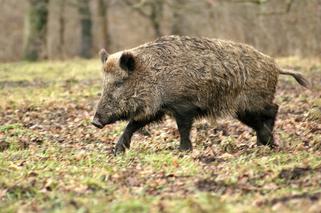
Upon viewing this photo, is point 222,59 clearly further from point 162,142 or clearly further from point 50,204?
point 50,204

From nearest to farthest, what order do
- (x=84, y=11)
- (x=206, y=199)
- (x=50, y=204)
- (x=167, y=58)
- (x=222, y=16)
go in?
(x=206, y=199), (x=50, y=204), (x=167, y=58), (x=222, y=16), (x=84, y=11)

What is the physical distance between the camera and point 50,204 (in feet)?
19.2

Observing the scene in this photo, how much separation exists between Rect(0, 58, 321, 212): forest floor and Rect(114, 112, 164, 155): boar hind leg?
0.13 metres

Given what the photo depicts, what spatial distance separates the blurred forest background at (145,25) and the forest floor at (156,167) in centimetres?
1133

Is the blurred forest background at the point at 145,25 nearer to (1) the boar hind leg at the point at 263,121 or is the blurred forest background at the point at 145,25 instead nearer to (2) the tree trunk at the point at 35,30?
(2) the tree trunk at the point at 35,30

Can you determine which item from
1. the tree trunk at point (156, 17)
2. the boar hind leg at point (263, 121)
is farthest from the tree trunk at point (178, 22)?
the boar hind leg at point (263, 121)

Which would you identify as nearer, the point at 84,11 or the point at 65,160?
the point at 65,160

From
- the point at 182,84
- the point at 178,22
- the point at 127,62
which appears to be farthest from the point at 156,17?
the point at 182,84

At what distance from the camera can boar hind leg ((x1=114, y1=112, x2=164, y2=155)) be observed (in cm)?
898

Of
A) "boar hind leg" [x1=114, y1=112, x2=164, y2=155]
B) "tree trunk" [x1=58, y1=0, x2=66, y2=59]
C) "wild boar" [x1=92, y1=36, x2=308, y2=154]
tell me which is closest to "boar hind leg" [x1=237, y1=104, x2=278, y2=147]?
"wild boar" [x1=92, y1=36, x2=308, y2=154]

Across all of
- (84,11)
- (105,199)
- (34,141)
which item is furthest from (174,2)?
(105,199)

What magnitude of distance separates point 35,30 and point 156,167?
2565 cm

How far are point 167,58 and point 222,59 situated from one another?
717 millimetres

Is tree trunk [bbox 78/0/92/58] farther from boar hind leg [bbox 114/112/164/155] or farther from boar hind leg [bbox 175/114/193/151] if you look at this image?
boar hind leg [bbox 175/114/193/151]
